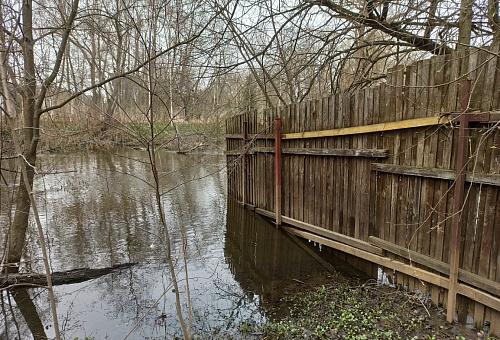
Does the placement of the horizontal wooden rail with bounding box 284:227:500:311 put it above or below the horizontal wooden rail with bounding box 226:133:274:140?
below

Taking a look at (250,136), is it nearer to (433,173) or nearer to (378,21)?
(378,21)

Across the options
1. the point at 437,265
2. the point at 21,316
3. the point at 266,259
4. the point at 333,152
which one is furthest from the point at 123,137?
the point at 437,265

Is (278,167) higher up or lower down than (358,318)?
higher up

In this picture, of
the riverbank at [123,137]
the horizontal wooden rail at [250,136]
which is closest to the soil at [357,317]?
the riverbank at [123,137]

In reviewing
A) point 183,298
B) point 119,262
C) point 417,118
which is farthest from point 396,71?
point 119,262

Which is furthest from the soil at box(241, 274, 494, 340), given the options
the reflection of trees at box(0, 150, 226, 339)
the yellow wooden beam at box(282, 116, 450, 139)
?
the yellow wooden beam at box(282, 116, 450, 139)

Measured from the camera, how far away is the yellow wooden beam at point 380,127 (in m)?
3.31

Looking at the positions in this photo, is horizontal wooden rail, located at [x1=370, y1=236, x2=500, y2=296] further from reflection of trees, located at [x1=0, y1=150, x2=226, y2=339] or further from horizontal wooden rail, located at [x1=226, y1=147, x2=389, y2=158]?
reflection of trees, located at [x1=0, y1=150, x2=226, y2=339]

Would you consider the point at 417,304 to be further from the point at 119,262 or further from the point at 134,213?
the point at 134,213

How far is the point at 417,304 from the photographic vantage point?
11.3 ft

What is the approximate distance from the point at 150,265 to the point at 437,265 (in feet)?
13.6

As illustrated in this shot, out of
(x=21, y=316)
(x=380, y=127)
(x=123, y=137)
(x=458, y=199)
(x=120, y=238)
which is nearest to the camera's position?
(x=458, y=199)

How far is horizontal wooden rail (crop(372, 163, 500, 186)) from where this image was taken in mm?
2805

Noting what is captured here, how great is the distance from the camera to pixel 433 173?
10.9 feet
